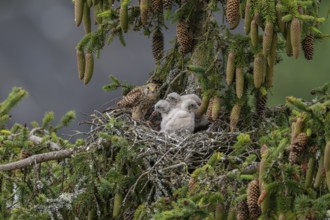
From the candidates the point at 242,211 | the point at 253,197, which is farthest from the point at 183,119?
the point at 253,197

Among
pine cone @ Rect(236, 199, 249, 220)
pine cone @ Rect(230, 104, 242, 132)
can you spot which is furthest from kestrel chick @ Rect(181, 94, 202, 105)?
pine cone @ Rect(236, 199, 249, 220)

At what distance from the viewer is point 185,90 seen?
10.2m

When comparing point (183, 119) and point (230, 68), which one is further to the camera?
point (183, 119)

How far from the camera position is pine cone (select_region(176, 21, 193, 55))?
961cm

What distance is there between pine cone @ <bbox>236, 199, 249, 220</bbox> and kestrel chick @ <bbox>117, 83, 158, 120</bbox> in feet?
9.56

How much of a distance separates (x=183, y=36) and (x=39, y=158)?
4.49 feet

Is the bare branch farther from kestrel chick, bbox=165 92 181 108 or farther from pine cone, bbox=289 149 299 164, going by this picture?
pine cone, bbox=289 149 299 164

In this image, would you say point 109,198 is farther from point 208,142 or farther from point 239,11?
point 239,11

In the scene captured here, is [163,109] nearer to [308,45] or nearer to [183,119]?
[183,119]

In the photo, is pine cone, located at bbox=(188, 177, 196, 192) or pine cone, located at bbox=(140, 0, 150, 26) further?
pine cone, located at bbox=(140, 0, 150, 26)

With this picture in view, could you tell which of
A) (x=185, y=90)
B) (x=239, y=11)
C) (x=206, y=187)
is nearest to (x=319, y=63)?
(x=185, y=90)

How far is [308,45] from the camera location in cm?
886

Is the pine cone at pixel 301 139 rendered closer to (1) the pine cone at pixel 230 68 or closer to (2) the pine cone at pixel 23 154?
(1) the pine cone at pixel 230 68

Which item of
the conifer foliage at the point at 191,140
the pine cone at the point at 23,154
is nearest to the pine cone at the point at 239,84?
the conifer foliage at the point at 191,140
